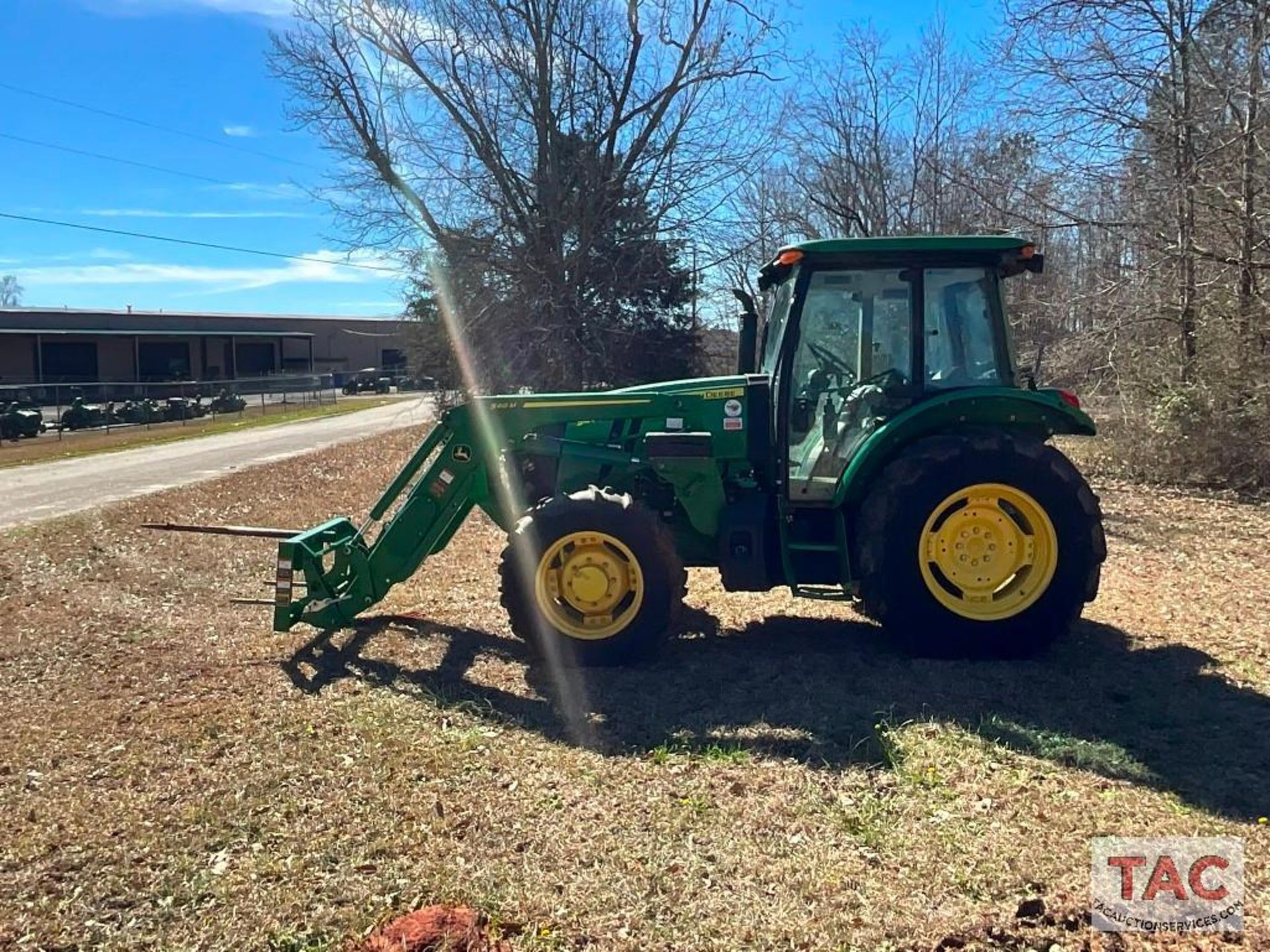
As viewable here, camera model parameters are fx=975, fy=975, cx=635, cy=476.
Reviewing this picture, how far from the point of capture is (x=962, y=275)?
5.71m

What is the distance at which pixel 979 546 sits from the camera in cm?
549

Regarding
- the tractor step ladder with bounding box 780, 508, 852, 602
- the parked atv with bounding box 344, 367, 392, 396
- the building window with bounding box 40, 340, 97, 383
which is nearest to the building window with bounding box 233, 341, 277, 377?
the parked atv with bounding box 344, 367, 392, 396

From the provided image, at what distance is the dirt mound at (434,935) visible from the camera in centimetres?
300

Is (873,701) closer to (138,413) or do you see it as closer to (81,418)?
(81,418)

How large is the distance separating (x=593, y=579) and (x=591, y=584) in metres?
0.03

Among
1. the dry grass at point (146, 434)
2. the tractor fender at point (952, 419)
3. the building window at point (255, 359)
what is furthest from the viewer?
the building window at point (255, 359)

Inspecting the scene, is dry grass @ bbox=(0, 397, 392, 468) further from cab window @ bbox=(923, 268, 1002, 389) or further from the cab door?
cab window @ bbox=(923, 268, 1002, 389)

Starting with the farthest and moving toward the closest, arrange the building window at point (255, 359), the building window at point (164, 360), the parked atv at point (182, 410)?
the building window at point (255, 359) → the building window at point (164, 360) → the parked atv at point (182, 410)

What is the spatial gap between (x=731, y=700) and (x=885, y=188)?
61.5 feet

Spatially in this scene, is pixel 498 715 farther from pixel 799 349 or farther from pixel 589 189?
pixel 589 189

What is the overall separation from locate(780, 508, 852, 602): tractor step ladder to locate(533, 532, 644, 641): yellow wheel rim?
2.99 ft

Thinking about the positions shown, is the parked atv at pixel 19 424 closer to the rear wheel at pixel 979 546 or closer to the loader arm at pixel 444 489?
the loader arm at pixel 444 489

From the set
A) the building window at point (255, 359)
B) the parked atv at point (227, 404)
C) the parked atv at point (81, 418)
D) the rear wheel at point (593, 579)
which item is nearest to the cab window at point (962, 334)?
the rear wheel at point (593, 579)

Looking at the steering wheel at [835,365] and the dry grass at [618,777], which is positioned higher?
the steering wheel at [835,365]
